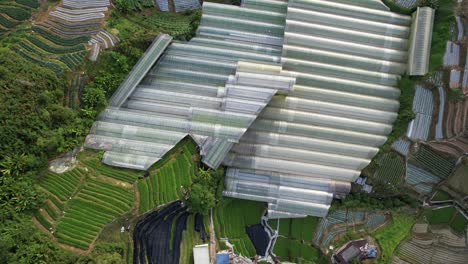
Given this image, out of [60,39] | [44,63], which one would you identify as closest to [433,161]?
[60,39]

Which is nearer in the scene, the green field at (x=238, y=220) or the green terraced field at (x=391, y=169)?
the green field at (x=238, y=220)

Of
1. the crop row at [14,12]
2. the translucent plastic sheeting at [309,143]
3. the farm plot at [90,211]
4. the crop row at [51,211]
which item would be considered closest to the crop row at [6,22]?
the crop row at [14,12]

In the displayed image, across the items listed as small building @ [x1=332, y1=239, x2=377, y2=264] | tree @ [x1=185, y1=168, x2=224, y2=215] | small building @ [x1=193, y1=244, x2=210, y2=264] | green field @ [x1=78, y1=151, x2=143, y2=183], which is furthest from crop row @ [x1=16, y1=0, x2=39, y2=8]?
small building @ [x1=332, y1=239, x2=377, y2=264]

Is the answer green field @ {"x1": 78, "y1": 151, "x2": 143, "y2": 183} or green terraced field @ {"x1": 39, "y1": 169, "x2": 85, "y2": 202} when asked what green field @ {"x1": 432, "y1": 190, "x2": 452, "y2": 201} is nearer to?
green field @ {"x1": 78, "y1": 151, "x2": 143, "y2": 183}

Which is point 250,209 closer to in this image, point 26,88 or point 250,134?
point 250,134

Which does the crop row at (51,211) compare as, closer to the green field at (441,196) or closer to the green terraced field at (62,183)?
the green terraced field at (62,183)

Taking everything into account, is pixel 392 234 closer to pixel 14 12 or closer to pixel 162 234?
pixel 162 234

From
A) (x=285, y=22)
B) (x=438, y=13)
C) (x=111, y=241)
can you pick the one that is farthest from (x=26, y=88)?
(x=438, y=13)
